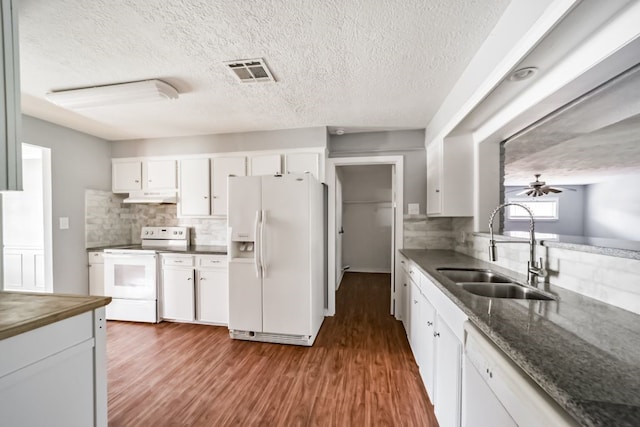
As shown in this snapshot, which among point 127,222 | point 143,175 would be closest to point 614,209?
point 143,175

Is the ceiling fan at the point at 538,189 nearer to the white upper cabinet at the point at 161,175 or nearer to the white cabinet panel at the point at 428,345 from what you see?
the white cabinet panel at the point at 428,345

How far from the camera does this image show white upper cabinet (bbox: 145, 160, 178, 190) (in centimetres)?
342

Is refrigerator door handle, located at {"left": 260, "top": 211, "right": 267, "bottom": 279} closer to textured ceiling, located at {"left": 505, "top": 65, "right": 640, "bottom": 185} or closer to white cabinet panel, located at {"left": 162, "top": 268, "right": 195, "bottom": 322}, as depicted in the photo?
white cabinet panel, located at {"left": 162, "top": 268, "right": 195, "bottom": 322}

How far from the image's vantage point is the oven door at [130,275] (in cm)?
303

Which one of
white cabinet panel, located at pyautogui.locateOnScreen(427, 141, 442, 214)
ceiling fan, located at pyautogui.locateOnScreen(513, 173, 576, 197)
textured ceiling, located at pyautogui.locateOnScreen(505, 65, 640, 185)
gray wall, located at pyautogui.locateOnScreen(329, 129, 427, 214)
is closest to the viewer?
textured ceiling, located at pyautogui.locateOnScreen(505, 65, 640, 185)

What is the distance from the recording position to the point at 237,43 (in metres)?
1.58

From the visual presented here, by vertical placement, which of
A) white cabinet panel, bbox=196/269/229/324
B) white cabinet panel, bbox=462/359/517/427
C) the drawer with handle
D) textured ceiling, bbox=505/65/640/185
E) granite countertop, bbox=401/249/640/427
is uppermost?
textured ceiling, bbox=505/65/640/185

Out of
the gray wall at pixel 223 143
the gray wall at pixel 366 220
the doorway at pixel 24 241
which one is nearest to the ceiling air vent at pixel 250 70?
the gray wall at pixel 223 143

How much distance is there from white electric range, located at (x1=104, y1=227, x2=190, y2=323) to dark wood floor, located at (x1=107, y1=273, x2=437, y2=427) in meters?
0.21

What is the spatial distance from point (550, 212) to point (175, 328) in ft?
12.7

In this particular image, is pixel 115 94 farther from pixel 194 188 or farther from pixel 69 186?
pixel 69 186

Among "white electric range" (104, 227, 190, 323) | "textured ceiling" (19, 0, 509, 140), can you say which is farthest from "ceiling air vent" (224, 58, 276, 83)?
"white electric range" (104, 227, 190, 323)

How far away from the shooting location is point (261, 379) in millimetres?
1979

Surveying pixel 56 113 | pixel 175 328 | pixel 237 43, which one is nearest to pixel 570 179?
pixel 237 43
